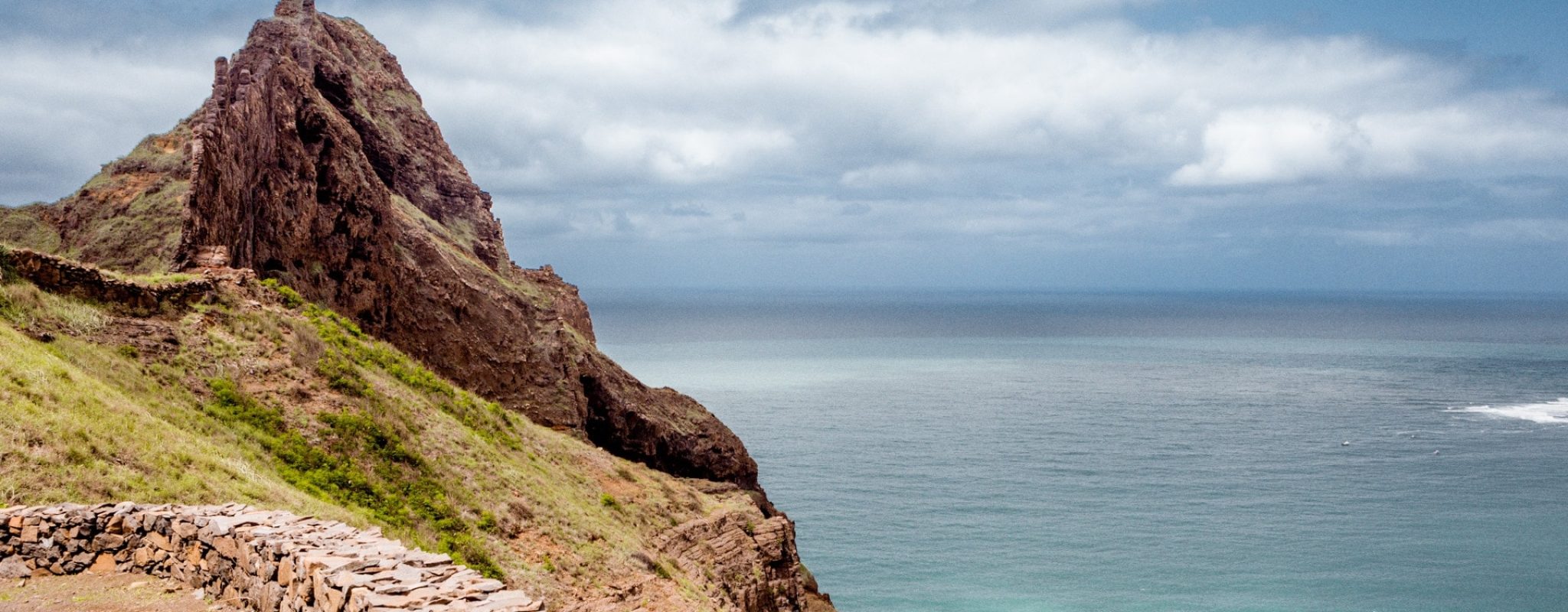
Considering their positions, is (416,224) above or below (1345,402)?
above

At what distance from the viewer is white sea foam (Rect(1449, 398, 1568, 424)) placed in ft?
371

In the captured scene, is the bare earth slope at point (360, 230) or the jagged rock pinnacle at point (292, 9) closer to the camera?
the bare earth slope at point (360, 230)

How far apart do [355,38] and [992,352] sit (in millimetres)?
157485

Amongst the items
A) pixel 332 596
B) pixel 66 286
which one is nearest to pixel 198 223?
pixel 66 286

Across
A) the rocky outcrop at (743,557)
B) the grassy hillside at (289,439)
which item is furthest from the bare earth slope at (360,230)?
the rocky outcrop at (743,557)

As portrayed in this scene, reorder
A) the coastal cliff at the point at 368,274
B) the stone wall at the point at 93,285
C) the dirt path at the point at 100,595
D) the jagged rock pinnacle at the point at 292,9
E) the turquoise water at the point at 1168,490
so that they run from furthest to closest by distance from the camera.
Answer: the turquoise water at the point at 1168,490
the jagged rock pinnacle at the point at 292,9
the coastal cliff at the point at 368,274
the stone wall at the point at 93,285
the dirt path at the point at 100,595

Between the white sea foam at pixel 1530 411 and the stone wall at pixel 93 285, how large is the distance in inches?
4984

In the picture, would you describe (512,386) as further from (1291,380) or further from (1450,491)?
(1291,380)

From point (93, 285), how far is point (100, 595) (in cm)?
1495

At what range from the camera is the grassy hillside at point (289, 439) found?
60.7ft

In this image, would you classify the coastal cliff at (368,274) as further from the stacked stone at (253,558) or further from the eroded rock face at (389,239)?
the stacked stone at (253,558)

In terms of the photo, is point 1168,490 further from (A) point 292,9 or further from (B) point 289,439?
(B) point 289,439

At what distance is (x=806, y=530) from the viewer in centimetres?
6912

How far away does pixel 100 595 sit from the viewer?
48.2ft
